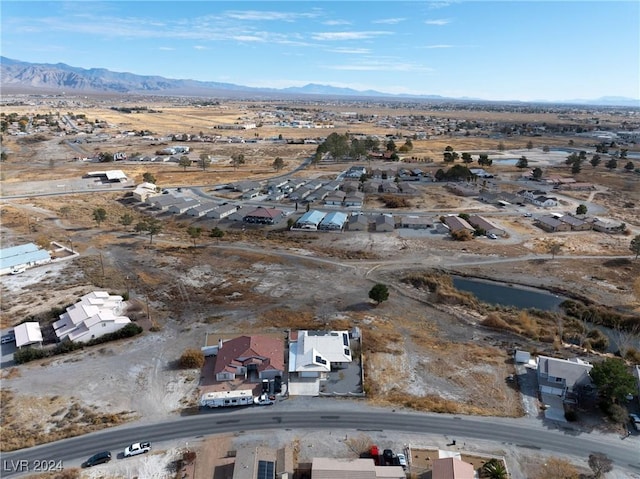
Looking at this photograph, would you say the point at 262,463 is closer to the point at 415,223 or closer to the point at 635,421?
the point at 635,421

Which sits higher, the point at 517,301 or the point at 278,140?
the point at 278,140

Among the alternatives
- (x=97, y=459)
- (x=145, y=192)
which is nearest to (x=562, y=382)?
(x=97, y=459)

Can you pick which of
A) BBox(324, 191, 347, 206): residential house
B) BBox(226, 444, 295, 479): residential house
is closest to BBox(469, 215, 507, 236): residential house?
BBox(324, 191, 347, 206): residential house

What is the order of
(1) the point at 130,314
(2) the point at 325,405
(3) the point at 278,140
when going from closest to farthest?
(2) the point at 325,405, (1) the point at 130,314, (3) the point at 278,140

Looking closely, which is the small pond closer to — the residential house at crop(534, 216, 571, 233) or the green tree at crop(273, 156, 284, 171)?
the residential house at crop(534, 216, 571, 233)

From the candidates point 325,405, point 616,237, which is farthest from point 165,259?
point 616,237

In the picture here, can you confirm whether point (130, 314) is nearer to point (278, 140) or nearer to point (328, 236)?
point (328, 236)
